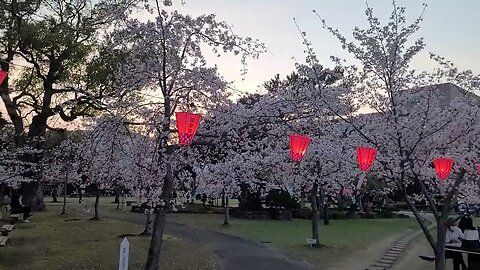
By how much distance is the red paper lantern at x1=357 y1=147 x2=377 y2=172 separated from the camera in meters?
7.68

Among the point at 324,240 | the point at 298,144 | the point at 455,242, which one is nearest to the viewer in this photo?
the point at 298,144

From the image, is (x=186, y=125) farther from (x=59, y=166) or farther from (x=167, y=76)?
(x=59, y=166)

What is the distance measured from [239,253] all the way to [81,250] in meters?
4.68

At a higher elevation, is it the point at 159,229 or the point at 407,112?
the point at 407,112

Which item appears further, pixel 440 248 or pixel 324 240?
pixel 324 240

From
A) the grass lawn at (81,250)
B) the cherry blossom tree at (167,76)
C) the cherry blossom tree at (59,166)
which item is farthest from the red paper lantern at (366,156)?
the cherry blossom tree at (59,166)

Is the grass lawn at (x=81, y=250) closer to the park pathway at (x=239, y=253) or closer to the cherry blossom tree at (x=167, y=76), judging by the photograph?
the park pathway at (x=239, y=253)

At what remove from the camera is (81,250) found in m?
12.5

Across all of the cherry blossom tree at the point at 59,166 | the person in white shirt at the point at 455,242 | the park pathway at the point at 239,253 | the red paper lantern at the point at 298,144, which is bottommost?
the park pathway at the point at 239,253

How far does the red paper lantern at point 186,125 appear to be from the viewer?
22.6ft

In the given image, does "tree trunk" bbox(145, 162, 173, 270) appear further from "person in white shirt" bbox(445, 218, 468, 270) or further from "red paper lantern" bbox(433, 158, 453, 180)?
"person in white shirt" bbox(445, 218, 468, 270)

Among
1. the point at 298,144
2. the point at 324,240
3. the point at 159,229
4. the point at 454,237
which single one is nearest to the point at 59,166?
the point at 324,240

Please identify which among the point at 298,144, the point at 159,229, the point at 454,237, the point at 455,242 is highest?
the point at 298,144

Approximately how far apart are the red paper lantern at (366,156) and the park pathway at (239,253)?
4.50 m
